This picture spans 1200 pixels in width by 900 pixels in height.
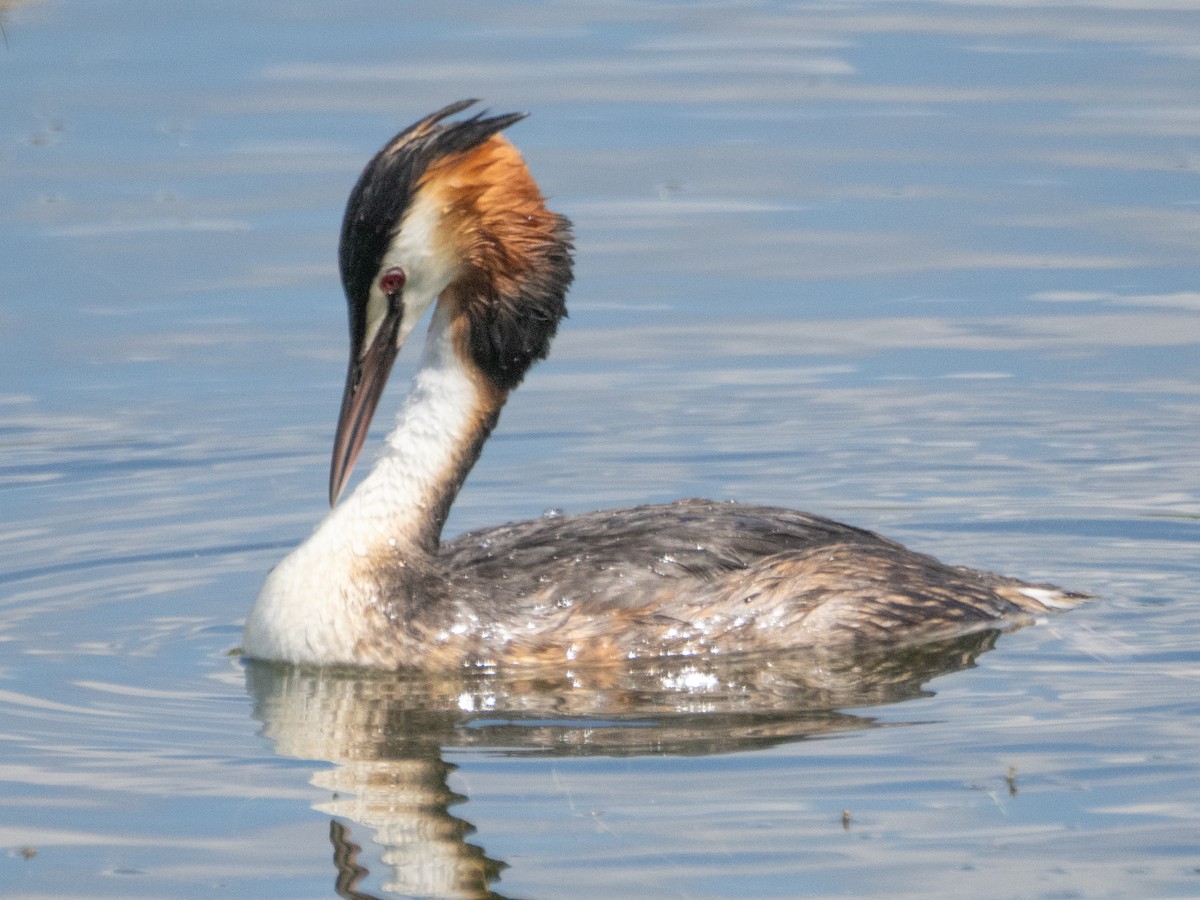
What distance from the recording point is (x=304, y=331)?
14.1 m

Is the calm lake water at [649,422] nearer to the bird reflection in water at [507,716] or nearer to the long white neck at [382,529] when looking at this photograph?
the bird reflection in water at [507,716]

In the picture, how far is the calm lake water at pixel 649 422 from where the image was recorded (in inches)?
298

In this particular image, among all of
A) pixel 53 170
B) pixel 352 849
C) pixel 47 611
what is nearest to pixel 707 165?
pixel 53 170

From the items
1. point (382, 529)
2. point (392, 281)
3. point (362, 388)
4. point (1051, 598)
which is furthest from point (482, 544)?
point (1051, 598)

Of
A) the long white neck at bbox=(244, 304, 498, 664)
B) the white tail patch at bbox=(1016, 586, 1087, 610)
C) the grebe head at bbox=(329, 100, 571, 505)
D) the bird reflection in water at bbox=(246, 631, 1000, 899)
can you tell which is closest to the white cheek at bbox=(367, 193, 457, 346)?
the grebe head at bbox=(329, 100, 571, 505)

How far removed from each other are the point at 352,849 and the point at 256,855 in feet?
0.94

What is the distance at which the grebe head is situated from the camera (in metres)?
9.02

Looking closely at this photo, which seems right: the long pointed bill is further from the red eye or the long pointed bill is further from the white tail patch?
the white tail patch

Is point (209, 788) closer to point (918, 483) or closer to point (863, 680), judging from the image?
point (863, 680)

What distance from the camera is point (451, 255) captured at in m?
9.17

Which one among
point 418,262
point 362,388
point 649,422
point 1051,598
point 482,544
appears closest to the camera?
point 418,262

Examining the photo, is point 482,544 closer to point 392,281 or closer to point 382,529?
point 382,529

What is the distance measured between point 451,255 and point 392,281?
0.78ft

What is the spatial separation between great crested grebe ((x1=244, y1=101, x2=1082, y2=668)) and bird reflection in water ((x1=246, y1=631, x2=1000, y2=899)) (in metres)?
0.11
